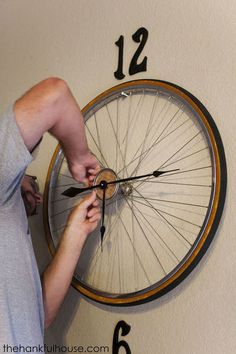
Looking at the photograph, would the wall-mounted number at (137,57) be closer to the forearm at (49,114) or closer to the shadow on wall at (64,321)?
the forearm at (49,114)

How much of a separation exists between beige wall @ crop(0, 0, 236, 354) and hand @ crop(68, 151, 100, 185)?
10.3 inches

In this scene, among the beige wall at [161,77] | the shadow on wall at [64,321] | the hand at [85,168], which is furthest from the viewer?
the shadow on wall at [64,321]

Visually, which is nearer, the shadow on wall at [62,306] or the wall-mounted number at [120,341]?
the wall-mounted number at [120,341]

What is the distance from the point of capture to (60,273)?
40.4 inches

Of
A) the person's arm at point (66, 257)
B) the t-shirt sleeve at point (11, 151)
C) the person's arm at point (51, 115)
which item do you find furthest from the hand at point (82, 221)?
the t-shirt sleeve at point (11, 151)

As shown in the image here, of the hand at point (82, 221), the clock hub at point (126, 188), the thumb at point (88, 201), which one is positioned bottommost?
the hand at point (82, 221)

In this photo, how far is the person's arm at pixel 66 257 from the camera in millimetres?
1025

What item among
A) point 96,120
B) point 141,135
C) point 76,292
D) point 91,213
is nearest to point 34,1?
point 96,120

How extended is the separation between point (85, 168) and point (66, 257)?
0.22 meters

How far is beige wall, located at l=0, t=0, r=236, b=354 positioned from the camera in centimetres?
91

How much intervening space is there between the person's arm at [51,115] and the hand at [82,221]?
13 cm

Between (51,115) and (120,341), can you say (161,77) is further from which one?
(120,341)

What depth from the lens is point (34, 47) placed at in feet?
4.63

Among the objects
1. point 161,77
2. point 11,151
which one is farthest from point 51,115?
point 161,77
